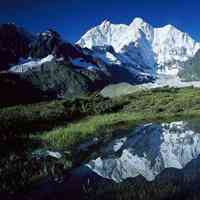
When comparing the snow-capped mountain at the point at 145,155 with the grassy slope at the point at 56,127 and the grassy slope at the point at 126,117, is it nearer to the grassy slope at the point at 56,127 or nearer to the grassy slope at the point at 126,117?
the grassy slope at the point at 56,127

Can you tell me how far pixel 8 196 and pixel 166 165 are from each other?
6193 mm

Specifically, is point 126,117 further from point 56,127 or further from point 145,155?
point 145,155

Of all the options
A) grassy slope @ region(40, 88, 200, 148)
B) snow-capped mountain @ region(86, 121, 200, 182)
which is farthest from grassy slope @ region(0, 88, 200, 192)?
snow-capped mountain @ region(86, 121, 200, 182)

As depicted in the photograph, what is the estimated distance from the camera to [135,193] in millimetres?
11227

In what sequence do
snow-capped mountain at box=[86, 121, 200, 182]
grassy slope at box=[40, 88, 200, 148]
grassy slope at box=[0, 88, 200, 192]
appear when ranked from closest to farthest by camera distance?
snow-capped mountain at box=[86, 121, 200, 182]
grassy slope at box=[0, 88, 200, 192]
grassy slope at box=[40, 88, 200, 148]

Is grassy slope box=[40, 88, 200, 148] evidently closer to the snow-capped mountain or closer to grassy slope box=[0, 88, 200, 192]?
grassy slope box=[0, 88, 200, 192]

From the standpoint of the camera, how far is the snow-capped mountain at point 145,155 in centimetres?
1423

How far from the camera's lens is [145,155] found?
17.6 m

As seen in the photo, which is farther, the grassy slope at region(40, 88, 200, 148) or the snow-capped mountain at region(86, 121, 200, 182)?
the grassy slope at region(40, 88, 200, 148)

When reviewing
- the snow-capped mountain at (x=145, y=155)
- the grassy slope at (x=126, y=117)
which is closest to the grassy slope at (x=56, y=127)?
the grassy slope at (x=126, y=117)

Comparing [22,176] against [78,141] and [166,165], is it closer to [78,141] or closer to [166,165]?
[166,165]

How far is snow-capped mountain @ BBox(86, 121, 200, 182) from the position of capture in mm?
14234

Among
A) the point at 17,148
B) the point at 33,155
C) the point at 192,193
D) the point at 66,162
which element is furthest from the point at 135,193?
the point at 17,148

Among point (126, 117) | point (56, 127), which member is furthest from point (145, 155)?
point (126, 117)
